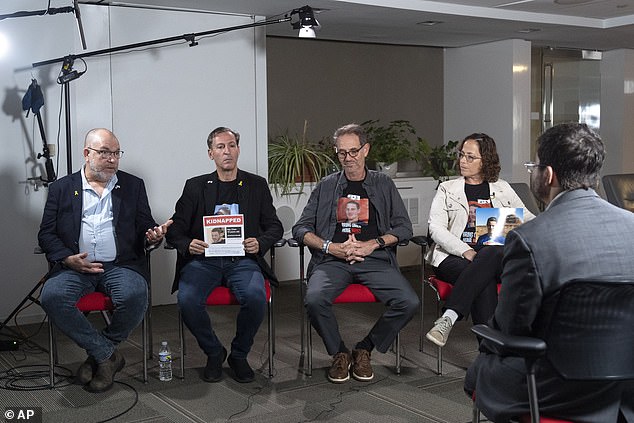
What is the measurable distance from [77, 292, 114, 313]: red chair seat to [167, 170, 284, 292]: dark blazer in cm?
43

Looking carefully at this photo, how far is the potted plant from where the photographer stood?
6691 millimetres

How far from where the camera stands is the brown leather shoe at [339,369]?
4.12 metres

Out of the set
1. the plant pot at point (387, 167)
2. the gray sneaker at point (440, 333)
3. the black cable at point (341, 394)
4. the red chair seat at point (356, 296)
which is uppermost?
the plant pot at point (387, 167)

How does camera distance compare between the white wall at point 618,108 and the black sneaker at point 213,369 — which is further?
the white wall at point 618,108

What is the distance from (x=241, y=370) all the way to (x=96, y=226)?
3.58 ft

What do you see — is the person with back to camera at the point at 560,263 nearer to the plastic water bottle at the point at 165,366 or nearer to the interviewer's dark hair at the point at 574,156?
the interviewer's dark hair at the point at 574,156

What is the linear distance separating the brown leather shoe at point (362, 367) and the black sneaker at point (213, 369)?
2.34ft

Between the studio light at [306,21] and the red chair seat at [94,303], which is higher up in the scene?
the studio light at [306,21]

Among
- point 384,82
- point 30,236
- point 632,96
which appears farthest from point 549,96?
point 30,236

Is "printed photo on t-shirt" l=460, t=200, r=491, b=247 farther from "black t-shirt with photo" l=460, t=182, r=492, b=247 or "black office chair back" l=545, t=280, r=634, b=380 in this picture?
"black office chair back" l=545, t=280, r=634, b=380

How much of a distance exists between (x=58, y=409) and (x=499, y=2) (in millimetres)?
4585

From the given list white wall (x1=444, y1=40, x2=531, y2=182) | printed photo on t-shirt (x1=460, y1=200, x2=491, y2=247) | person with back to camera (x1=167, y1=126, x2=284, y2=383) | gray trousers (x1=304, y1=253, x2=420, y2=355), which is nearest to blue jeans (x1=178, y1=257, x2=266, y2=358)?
person with back to camera (x1=167, y1=126, x2=284, y2=383)

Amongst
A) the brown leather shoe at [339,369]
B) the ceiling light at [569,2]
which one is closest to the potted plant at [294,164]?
the ceiling light at [569,2]

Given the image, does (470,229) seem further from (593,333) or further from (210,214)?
(593,333)
